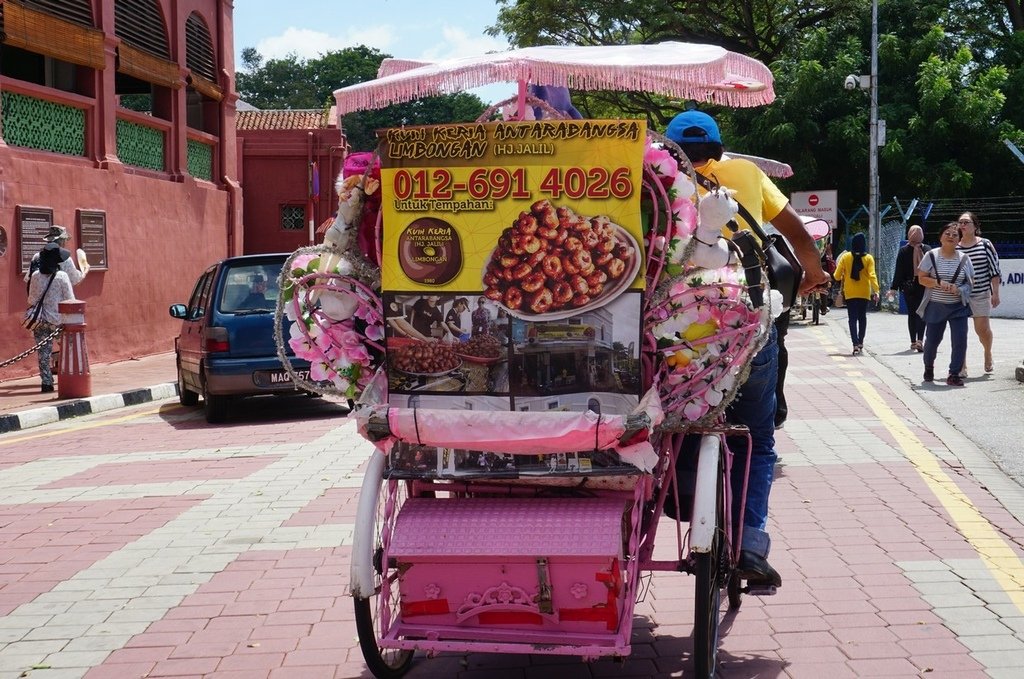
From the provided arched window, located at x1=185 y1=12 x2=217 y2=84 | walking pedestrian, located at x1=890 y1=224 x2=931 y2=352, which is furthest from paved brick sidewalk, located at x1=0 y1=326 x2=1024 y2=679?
arched window, located at x1=185 y1=12 x2=217 y2=84

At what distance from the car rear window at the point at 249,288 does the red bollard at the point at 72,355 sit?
256 centimetres

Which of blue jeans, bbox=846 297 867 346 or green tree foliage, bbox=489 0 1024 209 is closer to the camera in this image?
blue jeans, bbox=846 297 867 346

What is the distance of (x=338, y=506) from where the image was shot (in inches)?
279

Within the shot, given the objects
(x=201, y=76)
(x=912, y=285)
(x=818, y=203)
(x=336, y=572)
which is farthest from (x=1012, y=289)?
(x=336, y=572)

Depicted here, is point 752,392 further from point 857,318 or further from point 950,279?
point 857,318

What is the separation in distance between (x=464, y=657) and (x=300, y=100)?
93630 mm

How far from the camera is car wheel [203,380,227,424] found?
11539 millimetres

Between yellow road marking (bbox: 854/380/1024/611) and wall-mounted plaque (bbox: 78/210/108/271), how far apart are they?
39.7 ft

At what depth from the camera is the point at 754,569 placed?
4.27 meters

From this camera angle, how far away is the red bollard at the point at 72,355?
531 inches

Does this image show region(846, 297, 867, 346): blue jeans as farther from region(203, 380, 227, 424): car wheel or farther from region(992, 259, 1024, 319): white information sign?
region(992, 259, 1024, 319): white information sign

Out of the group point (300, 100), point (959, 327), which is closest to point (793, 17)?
point (959, 327)

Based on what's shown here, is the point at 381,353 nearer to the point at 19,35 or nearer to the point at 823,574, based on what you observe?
the point at 823,574

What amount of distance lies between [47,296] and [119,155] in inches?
215
